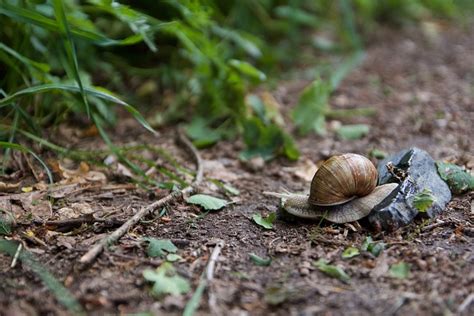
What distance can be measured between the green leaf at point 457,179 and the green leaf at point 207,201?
34.2 inches

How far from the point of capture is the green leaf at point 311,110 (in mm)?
3295

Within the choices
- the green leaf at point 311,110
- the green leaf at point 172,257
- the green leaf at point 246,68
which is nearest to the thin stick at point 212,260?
the green leaf at point 172,257

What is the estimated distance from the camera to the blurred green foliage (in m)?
2.52

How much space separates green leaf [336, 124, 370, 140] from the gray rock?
723mm

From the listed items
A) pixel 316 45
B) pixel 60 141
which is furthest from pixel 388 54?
pixel 60 141

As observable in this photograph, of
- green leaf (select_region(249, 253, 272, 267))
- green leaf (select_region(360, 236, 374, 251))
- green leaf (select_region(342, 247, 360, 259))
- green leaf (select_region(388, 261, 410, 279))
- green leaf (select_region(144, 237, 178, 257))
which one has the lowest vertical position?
green leaf (select_region(144, 237, 178, 257))

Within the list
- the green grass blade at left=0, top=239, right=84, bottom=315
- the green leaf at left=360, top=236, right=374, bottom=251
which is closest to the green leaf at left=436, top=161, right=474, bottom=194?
the green leaf at left=360, top=236, right=374, bottom=251

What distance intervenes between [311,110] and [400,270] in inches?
63.1

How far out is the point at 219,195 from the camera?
2523 millimetres

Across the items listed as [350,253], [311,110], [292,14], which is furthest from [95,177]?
[292,14]

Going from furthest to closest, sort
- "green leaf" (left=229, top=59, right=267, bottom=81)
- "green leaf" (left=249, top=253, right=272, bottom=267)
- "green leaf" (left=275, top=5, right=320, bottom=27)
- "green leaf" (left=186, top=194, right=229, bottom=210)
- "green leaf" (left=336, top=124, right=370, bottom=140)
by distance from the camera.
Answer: "green leaf" (left=275, top=5, right=320, bottom=27) < "green leaf" (left=336, top=124, right=370, bottom=140) < "green leaf" (left=229, top=59, right=267, bottom=81) < "green leaf" (left=186, top=194, right=229, bottom=210) < "green leaf" (left=249, top=253, right=272, bottom=267)

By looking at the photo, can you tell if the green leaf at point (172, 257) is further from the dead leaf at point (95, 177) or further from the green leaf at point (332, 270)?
the dead leaf at point (95, 177)

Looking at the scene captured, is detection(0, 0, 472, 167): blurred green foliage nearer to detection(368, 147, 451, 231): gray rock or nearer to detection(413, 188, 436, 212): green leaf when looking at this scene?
detection(368, 147, 451, 231): gray rock

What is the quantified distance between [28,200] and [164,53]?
1.61m
